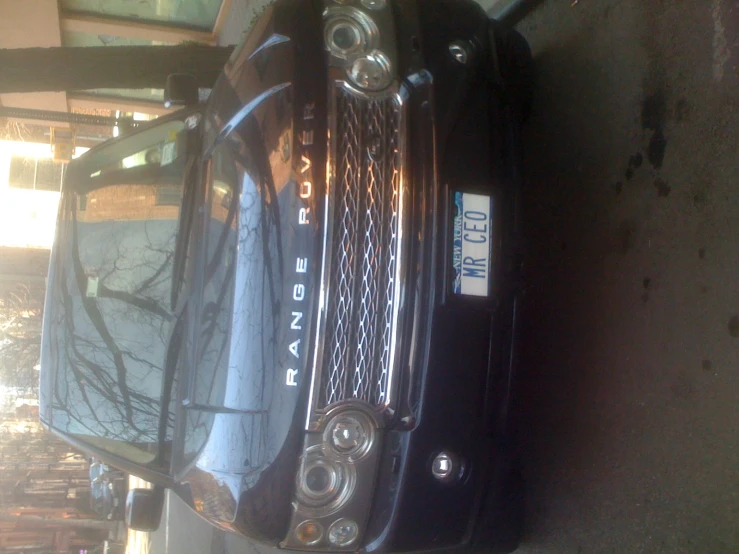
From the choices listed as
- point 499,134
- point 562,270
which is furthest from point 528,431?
point 499,134

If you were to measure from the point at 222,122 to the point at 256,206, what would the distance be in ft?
1.09

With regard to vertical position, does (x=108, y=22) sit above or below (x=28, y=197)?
above

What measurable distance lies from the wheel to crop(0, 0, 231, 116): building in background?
4.04 meters

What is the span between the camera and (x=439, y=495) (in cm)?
171

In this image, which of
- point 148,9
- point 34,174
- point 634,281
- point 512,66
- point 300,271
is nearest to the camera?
point 300,271

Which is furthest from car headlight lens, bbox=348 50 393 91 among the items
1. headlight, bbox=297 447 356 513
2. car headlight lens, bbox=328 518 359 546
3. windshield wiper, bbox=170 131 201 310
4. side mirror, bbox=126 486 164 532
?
side mirror, bbox=126 486 164 532

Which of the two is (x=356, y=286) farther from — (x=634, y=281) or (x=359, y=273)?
(x=634, y=281)

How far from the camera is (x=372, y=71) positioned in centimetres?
171

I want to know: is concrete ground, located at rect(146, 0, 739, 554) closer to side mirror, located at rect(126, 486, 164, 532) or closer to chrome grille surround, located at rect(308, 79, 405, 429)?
chrome grille surround, located at rect(308, 79, 405, 429)

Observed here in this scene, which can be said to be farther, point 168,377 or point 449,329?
point 168,377

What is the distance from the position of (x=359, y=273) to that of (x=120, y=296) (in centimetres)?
102

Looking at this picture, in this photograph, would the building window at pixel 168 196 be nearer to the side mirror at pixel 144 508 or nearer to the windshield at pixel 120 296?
the windshield at pixel 120 296

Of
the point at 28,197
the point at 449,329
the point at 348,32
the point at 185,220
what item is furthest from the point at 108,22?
the point at 28,197

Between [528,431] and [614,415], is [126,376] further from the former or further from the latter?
[614,415]
